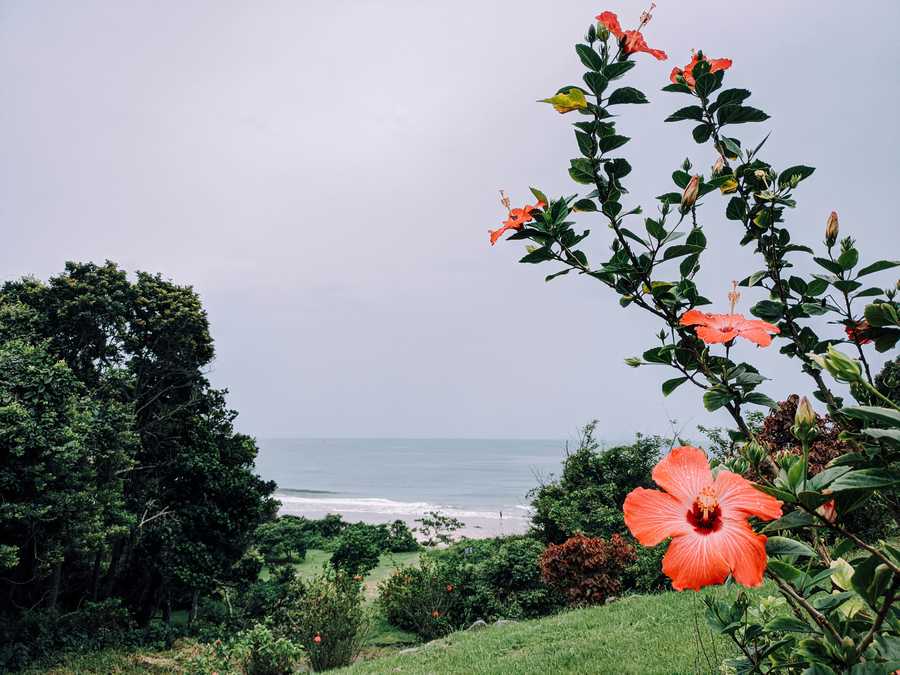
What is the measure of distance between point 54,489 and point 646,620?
7.92 metres

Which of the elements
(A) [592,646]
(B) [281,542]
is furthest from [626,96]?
(B) [281,542]

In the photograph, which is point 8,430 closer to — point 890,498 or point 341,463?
point 890,498

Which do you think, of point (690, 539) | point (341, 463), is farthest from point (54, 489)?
point (341, 463)

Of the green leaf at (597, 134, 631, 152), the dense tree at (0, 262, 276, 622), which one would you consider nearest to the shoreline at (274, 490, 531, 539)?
the dense tree at (0, 262, 276, 622)

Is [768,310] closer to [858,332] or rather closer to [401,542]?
[858,332]

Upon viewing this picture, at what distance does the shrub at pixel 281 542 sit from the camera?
573 inches

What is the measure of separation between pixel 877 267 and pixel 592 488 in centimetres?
916

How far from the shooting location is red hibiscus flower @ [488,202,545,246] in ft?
3.06

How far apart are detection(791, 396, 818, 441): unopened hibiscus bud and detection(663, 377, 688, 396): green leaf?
0.32 m

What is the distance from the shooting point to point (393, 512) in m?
27.1

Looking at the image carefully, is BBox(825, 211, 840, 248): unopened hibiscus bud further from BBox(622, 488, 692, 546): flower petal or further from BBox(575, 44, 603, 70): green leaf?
BBox(622, 488, 692, 546): flower petal

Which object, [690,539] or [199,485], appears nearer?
[690,539]

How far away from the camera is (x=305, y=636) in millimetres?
6371

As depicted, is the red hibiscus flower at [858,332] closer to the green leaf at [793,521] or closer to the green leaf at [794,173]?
the green leaf at [794,173]
